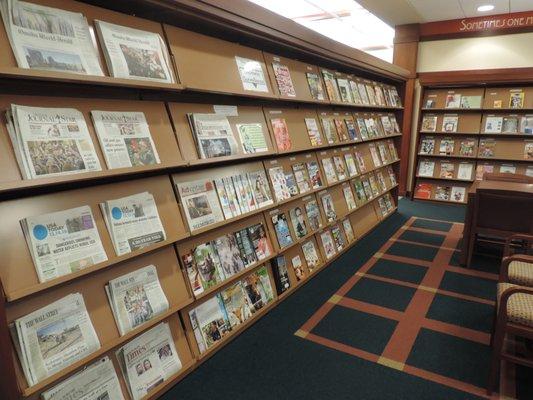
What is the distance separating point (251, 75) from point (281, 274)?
1585 millimetres

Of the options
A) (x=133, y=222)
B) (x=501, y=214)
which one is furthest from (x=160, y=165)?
(x=501, y=214)

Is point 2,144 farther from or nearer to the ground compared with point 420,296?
farther from the ground

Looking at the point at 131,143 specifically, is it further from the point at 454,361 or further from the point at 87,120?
the point at 454,361

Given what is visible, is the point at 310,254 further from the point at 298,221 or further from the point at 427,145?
the point at 427,145

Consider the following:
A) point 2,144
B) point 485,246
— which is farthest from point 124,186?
point 485,246

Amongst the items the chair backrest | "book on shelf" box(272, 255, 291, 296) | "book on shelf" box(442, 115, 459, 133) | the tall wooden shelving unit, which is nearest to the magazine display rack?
"book on shelf" box(442, 115, 459, 133)

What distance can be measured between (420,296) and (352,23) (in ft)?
18.9

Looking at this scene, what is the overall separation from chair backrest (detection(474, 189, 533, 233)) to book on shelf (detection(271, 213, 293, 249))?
1854 mm

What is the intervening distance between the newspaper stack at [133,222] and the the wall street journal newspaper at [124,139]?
196mm

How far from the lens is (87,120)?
161 cm

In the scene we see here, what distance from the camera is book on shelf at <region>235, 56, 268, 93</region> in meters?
2.39

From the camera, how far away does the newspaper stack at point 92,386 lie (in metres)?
1.49

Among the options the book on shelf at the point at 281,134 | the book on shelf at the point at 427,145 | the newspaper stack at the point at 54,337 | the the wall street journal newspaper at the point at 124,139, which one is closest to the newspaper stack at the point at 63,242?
the newspaper stack at the point at 54,337

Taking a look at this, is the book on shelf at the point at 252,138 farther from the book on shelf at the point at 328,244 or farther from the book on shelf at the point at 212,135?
the book on shelf at the point at 328,244
